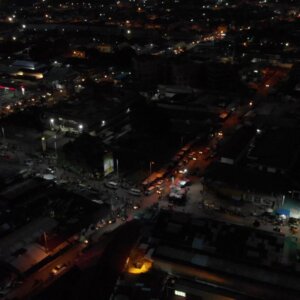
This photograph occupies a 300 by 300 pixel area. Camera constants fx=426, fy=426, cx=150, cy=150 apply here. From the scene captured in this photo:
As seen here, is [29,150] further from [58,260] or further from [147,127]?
[58,260]

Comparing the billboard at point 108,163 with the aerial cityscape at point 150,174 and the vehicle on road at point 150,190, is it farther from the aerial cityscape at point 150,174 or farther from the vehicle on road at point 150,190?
the vehicle on road at point 150,190

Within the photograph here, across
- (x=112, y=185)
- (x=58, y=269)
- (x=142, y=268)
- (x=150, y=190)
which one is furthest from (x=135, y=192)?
(x=58, y=269)

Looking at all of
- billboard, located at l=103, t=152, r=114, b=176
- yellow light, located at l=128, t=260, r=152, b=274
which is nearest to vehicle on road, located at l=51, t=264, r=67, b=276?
yellow light, located at l=128, t=260, r=152, b=274

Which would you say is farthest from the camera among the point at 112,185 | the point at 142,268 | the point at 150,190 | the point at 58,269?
the point at 112,185

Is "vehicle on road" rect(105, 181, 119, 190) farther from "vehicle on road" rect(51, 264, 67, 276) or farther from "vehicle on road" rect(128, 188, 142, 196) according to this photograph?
"vehicle on road" rect(51, 264, 67, 276)

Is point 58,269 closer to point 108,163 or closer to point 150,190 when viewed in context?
point 150,190

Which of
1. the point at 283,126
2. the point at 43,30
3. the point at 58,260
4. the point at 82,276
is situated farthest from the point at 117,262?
the point at 43,30

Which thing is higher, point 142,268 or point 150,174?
point 142,268
